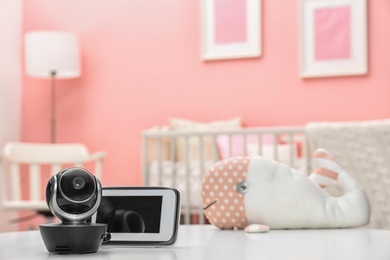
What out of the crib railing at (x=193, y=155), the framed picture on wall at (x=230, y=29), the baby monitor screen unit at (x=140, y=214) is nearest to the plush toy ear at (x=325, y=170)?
the baby monitor screen unit at (x=140, y=214)

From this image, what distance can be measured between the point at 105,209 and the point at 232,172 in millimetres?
358

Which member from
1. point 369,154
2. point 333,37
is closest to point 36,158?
point 333,37

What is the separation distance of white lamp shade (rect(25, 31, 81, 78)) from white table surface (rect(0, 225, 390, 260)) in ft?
10.2

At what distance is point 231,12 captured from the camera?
4.20 metres

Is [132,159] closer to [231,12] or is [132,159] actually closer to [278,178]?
[231,12]

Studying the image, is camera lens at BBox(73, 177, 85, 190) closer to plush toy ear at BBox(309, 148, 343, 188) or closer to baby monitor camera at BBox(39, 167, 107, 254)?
baby monitor camera at BBox(39, 167, 107, 254)

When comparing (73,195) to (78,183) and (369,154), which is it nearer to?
(78,183)

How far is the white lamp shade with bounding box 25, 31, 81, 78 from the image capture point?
13.6 feet

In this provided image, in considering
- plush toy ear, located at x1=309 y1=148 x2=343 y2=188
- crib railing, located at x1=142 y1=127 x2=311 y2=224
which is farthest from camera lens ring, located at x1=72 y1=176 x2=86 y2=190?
crib railing, located at x1=142 y1=127 x2=311 y2=224

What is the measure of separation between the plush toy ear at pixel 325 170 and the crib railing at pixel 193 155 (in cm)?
123

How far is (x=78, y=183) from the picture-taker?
81 centimetres

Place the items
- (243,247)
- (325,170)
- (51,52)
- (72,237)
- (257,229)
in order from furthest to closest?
1. (51,52)
2. (325,170)
3. (257,229)
4. (243,247)
5. (72,237)

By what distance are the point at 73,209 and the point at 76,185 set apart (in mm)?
29

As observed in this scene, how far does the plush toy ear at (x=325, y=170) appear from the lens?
140cm
